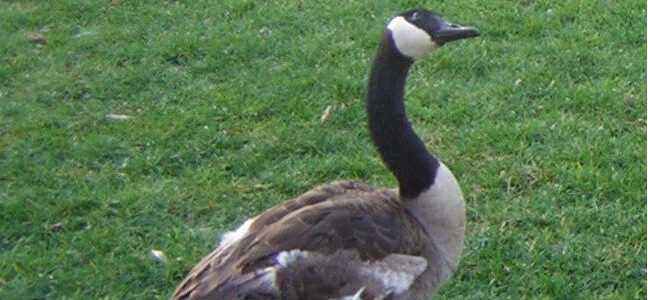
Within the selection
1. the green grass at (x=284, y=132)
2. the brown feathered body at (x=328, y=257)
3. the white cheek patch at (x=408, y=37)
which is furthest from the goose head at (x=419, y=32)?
the green grass at (x=284, y=132)

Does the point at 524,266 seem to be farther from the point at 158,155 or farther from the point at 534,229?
the point at 158,155

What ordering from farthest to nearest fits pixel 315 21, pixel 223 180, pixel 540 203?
pixel 315 21
pixel 223 180
pixel 540 203

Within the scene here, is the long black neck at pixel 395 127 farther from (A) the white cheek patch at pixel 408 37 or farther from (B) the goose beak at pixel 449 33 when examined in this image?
(B) the goose beak at pixel 449 33

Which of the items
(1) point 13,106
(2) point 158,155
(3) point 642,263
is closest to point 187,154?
(2) point 158,155

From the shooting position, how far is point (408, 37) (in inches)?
177

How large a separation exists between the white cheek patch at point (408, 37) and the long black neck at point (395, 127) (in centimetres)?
3

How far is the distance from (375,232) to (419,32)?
2.59ft

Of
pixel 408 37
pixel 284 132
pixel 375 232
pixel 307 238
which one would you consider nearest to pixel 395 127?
pixel 408 37

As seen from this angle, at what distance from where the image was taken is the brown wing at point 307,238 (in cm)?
420

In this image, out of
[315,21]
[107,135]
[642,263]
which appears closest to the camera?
[642,263]

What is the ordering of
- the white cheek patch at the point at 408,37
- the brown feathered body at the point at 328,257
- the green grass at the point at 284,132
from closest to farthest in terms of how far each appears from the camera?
the brown feathered body at the point at 328,257
the white cheek patch at the point at 408,37
the green grass at the point at 284,132

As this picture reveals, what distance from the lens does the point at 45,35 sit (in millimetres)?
8250

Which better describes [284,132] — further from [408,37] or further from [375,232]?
[375,232]

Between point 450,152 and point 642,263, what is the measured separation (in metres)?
1.35
